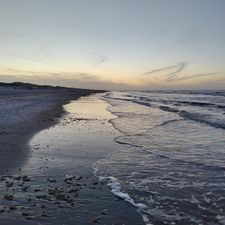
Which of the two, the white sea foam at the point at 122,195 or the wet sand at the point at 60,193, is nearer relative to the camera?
the wet sand at the point at 60,193

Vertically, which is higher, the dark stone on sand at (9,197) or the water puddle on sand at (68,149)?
the dark stone on sand at (9,197)

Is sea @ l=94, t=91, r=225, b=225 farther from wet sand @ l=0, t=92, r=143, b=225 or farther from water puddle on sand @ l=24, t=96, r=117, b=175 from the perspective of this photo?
water puddle on sand @ l=24, t=96, r=117, b=175

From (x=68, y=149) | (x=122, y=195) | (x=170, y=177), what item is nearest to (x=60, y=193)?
(x=122, y=195)

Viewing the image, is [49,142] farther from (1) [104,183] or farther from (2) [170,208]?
(2) [170,208]

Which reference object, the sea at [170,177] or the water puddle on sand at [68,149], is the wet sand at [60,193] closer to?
the water puddle on sand at [68,149]

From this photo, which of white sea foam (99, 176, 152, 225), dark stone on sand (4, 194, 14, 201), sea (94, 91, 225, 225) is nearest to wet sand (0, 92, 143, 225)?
dark stone on sand (4, 194, 14, 201)

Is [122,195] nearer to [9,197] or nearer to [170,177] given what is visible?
[170,177]

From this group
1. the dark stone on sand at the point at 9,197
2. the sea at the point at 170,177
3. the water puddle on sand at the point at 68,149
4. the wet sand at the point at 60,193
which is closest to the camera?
the wet sand at the point at 60,193

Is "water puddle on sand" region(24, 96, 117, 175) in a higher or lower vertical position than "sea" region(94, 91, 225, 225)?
higher

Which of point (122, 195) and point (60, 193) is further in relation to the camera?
point (122, 195)

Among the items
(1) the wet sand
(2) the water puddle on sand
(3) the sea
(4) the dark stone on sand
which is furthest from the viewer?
(2) the water puddle on sand

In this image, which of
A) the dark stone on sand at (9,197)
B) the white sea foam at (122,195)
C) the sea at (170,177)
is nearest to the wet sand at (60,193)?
the dark stone on sand at (9,197)

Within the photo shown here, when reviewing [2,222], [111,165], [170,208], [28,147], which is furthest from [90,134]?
[2,222]

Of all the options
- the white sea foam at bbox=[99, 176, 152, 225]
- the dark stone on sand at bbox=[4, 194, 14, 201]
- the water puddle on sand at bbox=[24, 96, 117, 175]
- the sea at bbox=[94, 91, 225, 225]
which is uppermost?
the dark stone on sand at bbox=[4, 194, 14, 201]
